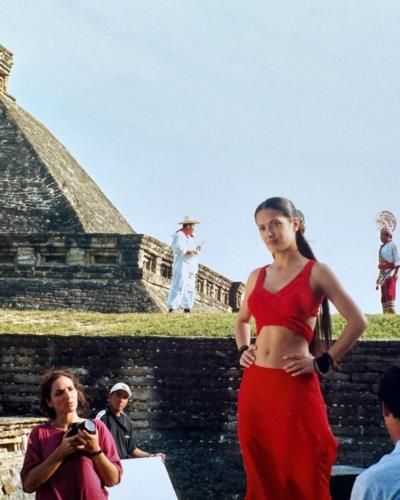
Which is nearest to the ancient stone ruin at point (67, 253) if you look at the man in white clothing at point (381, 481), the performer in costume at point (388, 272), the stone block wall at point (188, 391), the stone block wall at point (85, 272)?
the stone block wall at point (85, 272)

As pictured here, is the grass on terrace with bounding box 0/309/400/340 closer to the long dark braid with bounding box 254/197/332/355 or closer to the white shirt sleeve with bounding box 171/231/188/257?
the white shirt sleeve with bounding box 171/231/188/257

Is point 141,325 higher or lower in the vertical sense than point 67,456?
higher

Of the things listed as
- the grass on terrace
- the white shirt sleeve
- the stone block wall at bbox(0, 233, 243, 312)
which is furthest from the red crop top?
the stone block wall at bbox(0, 233, 243, 312)

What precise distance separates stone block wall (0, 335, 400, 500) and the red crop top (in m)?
4.23

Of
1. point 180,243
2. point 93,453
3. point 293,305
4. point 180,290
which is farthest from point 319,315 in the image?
point 180,290

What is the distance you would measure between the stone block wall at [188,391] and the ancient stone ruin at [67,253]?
5.46 meters

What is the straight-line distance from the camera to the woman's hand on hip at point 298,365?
380 centimetres

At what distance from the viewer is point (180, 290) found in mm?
14219

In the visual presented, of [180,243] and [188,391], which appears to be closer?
[188,391]

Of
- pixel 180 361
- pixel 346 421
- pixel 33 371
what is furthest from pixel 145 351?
pixel 346 421

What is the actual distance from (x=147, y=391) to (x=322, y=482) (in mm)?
4959

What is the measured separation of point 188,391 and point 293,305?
4803mm

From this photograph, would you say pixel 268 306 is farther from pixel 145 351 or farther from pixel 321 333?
pixel 145 351

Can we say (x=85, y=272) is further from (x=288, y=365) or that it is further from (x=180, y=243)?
(x=288, y=365)
